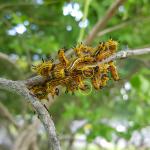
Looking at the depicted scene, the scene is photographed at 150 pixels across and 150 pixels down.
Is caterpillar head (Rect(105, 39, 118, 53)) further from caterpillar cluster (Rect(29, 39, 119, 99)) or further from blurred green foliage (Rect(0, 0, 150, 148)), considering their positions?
blurred green foliage (Rect(0, 0, 150, 148))

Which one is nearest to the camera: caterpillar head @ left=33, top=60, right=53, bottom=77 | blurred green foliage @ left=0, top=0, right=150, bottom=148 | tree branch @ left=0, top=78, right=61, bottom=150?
tree branch @ left=0, top=78, right=61, bottom=150

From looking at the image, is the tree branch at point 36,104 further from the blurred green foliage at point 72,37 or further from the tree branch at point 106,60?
the blurred green foliage at point 72,37

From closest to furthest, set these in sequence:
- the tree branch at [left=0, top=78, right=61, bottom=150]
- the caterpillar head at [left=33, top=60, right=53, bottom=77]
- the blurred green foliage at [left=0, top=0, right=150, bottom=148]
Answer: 1. the tree branch at [left=0, top=78, right=61, bottom=150]
2. the caterpillar head at [left=33, top=60, right=53, bottom=77]
3. the blurred green foliage at [left=0, top=0, right=150, bottom=148]

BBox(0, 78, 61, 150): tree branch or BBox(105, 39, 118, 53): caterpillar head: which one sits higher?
BBox(105, 39, 118, 53): caterpillar head

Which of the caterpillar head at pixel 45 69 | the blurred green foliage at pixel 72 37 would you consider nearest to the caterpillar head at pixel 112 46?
the caterpillar head at pixel 45 69

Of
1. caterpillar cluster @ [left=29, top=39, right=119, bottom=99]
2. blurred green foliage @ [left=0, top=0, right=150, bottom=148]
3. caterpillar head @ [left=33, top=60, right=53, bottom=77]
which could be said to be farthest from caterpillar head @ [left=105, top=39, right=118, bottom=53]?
blurred green foliage @ [left=0, top=0, right=150, bottom=148]

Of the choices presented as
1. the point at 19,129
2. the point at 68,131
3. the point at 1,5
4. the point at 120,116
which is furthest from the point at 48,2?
the point at 120,116
